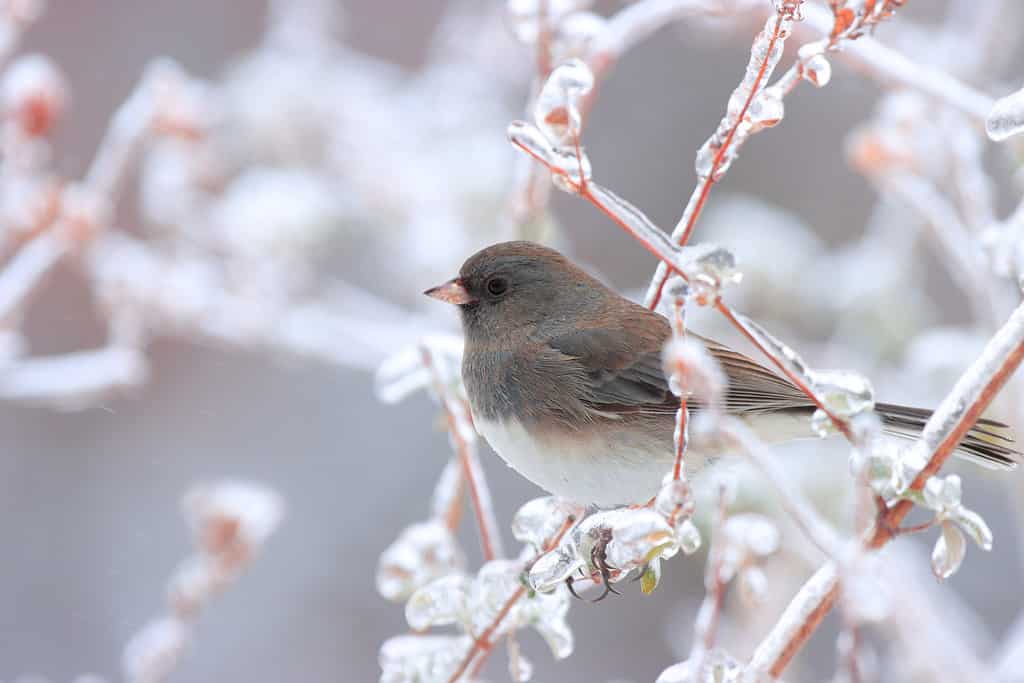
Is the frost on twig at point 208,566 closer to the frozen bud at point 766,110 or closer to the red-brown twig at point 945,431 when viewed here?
the red-brown twig at point 945,431

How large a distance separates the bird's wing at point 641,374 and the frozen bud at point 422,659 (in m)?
0.50

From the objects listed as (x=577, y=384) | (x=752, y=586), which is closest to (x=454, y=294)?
(x=577, y=384)

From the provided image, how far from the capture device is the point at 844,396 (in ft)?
3.22

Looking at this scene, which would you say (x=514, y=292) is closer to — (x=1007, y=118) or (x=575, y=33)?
(x=575, y=33)

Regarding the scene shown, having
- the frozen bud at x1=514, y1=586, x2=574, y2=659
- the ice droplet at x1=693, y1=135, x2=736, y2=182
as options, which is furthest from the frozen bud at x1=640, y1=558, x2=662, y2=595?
the ice droplet at x1=693, y1=135, x2=736, y2=182

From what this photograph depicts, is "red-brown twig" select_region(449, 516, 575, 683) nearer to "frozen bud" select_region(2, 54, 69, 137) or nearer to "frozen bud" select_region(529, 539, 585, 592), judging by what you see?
"frozen bud" select_region(529, 539, 585, 592)

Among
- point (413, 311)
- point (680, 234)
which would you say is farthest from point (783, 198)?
point (680, 234)

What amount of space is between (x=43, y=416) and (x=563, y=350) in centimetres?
318

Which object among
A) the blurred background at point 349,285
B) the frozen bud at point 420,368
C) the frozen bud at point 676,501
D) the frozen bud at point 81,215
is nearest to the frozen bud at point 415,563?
the frozen bud at point 420,368

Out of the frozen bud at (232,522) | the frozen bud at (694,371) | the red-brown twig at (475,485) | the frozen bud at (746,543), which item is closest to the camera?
the frozen bud at (694,371)

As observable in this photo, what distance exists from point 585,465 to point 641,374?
0.67 ft

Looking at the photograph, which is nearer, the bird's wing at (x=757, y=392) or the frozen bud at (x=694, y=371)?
the frozen bud at (x=694, y=371)

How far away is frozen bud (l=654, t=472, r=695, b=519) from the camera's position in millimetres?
939

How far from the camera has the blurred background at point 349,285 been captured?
2.71m
